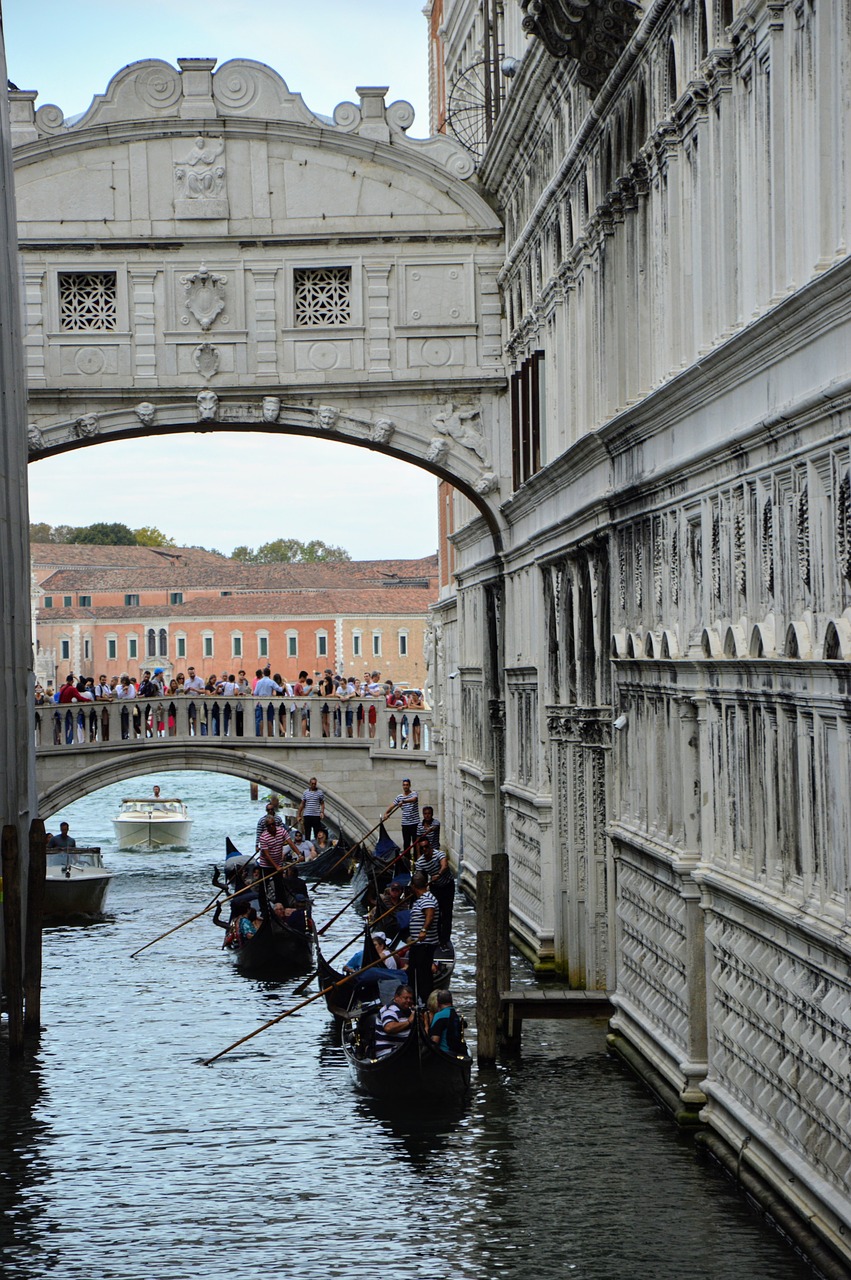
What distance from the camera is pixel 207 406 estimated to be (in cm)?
1778

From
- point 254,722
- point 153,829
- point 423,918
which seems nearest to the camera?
point 423,918

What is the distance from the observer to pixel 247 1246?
29.7 feet

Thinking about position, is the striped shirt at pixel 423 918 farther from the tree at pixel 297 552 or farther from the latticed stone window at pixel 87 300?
the tree at pixel 297 552

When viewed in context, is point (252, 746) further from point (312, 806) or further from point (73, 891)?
point (73, 891)

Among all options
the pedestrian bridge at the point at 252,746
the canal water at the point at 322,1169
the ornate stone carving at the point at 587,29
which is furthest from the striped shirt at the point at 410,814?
the ornate stone carving at the point at 587,29

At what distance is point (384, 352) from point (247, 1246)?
33.8 feet

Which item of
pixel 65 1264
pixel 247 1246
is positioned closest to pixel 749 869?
pixel 247 1246

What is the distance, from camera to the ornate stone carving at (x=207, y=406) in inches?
699

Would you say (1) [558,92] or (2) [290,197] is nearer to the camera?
(1) [558,92]

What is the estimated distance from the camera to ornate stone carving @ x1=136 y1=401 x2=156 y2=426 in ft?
58.3

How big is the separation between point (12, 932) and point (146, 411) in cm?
552

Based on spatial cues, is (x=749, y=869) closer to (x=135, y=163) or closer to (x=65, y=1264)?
(x=65, y=1264)

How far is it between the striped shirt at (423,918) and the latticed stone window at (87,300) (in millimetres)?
6282

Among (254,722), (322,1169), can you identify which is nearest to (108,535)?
(254,722)
